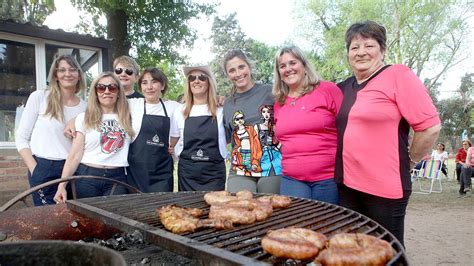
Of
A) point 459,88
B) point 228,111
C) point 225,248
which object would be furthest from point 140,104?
point 459,88

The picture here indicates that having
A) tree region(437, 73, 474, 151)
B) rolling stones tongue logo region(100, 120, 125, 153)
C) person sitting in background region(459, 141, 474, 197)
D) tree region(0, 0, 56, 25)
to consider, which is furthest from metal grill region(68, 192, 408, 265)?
tree region(437, 73, 474, 151)

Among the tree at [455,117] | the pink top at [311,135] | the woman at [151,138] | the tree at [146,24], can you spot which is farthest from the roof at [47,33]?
the tree at [455,117]

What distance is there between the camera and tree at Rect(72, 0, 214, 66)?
30.1 ft

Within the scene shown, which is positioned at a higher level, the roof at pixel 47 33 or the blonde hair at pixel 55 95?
the roof at pixel 47 33

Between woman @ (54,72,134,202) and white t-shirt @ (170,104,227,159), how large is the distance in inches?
22.2

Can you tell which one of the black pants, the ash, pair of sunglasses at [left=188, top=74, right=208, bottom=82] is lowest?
the ash

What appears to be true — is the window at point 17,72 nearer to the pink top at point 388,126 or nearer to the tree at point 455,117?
the pink top at point 388,126

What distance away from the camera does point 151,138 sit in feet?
12.0

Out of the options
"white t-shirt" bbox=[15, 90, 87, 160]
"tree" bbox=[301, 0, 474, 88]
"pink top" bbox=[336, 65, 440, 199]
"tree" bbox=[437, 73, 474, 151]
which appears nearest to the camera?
"pink top" bbox=[336, 65, 440, 199]

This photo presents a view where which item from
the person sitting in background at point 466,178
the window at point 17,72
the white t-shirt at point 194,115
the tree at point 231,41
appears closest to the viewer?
the white t-shirt at point 194,115

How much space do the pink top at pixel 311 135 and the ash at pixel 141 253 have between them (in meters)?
1.27

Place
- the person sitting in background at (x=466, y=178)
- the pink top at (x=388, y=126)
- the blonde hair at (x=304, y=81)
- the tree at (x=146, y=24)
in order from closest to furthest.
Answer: the pink top at (x=388, y=126), the blonde hair at (x=304, y=81), the tree at (x=146, y=24), the person sitting in background at (x=466, y=178)

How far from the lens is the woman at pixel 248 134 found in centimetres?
334

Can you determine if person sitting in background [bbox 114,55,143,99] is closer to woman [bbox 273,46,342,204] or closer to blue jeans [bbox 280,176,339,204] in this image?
woman [bbox 273,46,342,204]
